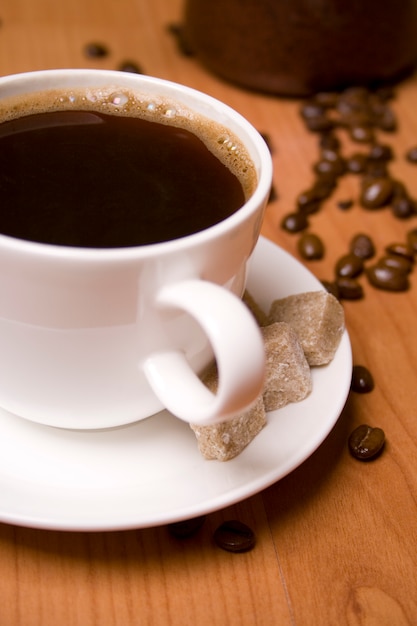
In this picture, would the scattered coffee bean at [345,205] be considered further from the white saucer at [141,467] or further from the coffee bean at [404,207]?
the white saucer at [141,467]

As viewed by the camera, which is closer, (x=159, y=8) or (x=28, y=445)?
(x=28, y=445)

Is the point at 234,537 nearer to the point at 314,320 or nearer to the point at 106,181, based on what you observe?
the point at 314,320

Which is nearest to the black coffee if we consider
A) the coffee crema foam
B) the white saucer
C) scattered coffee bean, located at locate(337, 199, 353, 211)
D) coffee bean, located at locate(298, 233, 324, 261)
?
the coffee crema foam

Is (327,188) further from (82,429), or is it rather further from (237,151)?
(82,429)

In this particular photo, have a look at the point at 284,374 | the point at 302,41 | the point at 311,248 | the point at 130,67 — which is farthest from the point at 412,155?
the point at 284,374

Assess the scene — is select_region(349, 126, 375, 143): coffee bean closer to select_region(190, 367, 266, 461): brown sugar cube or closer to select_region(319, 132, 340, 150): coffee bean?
select_region(319, 132, 340, 150): coffee bean

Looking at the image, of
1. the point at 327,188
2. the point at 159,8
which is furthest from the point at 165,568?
the point at 159,8
